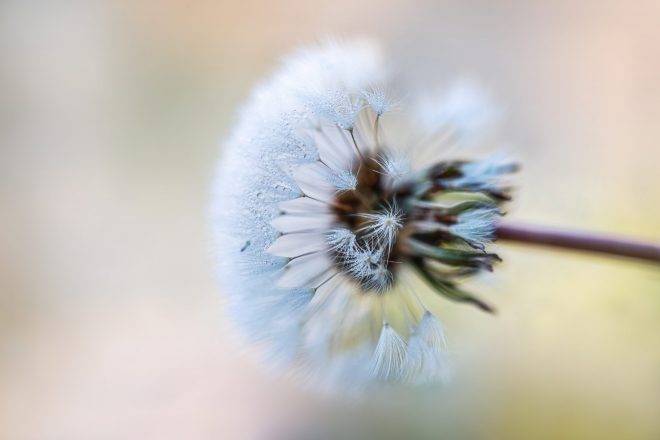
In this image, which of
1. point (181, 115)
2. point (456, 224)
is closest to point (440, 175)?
point (456, 224)

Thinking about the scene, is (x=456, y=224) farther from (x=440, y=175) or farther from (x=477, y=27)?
(x=477, y=27)

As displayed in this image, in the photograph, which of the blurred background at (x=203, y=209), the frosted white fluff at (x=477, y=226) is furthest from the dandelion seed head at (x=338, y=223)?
the blurred background at (x=203, y=209)

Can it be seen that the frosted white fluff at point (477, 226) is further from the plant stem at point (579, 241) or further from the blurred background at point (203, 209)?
the blurred background at point (203, 209)

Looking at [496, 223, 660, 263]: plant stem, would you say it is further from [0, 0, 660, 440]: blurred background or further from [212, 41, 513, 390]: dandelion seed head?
[0, 0, 660, 440]: blurred background

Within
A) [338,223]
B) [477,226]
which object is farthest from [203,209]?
[477,226]

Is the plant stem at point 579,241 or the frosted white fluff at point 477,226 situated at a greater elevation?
the frosted white fluff at point 477,226
